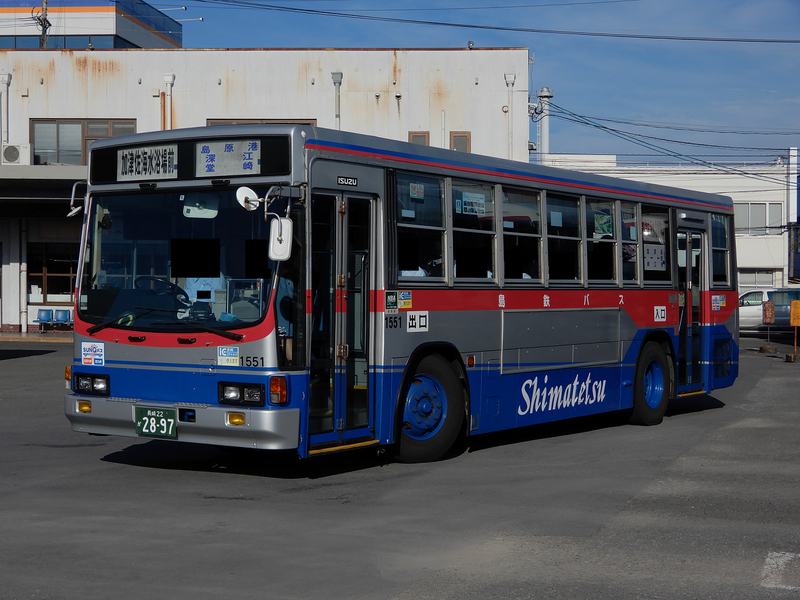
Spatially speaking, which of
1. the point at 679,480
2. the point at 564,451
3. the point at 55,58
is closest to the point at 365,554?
the point at 679,480

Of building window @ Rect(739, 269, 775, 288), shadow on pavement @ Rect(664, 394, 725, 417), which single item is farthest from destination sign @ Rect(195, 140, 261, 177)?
building window @ Rect(739, 269, 775, 288)

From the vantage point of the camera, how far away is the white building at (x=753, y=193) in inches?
2216

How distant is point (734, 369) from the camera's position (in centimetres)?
1529

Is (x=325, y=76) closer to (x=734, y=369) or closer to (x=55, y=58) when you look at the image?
(x=55, y=58)

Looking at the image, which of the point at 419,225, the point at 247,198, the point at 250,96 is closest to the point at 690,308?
the point at 419,225

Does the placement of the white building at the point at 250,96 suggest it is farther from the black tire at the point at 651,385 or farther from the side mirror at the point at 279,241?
the side mirror at the point at 279,241

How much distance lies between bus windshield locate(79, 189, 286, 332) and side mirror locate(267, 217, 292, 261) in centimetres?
40

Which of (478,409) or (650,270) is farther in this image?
(650,270)

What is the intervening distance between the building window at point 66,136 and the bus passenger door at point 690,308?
2263cm

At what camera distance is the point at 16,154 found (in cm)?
3047

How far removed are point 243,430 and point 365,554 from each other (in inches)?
83.1

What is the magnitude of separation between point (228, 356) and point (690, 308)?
27.2 feet

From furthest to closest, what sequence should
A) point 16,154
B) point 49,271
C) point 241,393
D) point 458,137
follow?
point 49,271 < point 458,137 < point 16,154 < point 241,393

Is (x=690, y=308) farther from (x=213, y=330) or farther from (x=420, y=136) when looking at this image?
(x=420, y=136)
